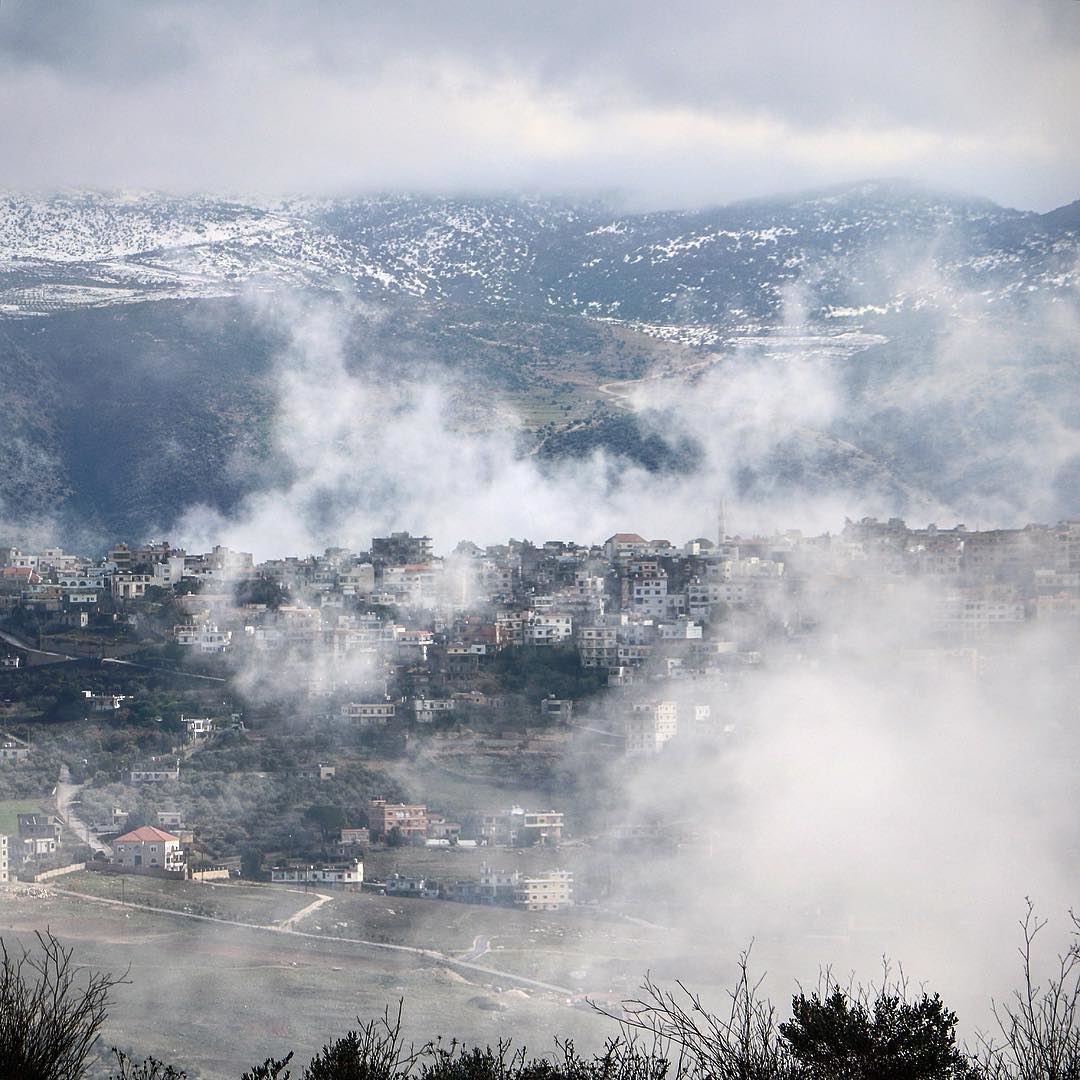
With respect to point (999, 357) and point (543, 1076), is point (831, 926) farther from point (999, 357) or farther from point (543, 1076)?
point (999, 357)

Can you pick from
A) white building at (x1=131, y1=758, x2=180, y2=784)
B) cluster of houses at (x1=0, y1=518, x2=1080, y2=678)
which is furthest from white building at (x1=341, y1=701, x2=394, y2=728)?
white building at (x1=131, y1=758, x2=180, y2=784)

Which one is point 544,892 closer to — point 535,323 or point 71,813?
point 71,813

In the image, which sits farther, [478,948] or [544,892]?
[544,892]

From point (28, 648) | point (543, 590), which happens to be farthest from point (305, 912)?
point (543, 590)

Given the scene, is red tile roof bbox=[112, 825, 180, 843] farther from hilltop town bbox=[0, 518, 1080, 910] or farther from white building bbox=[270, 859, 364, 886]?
white building bbox=[270, 859, 364, 886]

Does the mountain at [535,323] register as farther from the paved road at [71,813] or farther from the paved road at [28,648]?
the paved road at [71,813]

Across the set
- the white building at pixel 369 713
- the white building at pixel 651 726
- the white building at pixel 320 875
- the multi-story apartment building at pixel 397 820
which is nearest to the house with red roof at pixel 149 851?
the white building at pixel 320 875

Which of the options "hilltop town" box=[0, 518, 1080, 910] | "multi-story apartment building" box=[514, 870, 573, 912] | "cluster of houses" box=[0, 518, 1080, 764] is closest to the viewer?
"multi-story apartment building" box=[514, 870, 573, 912]

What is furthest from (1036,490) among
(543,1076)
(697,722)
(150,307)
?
(543,1076)
